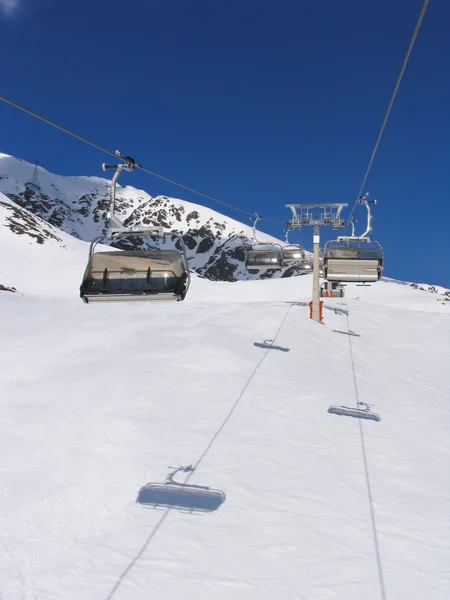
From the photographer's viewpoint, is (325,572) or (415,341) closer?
(325,572)

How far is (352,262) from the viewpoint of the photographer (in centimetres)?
1493

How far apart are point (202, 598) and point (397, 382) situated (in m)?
12.8

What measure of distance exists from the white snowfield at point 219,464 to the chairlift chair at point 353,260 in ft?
11.7

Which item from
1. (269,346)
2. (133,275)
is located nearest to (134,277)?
(133,275)

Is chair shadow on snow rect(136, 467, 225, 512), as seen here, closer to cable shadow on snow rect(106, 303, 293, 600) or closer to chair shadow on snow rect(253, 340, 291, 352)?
cable shadow on snow rect(106, 303, 293, 600)

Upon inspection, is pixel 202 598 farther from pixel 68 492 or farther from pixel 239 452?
pixel 239 452

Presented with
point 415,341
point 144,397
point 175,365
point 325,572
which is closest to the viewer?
point 325,572

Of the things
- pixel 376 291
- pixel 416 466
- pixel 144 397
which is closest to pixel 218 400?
pixel 144 397

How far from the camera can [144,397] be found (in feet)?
41.2

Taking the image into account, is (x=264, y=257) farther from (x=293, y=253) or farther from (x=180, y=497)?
(x=180, y=497)

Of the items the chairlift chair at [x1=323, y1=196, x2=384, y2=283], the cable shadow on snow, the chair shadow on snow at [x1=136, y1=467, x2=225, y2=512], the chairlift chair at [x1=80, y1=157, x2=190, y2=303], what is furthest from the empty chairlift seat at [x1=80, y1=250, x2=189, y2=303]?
the chairlift chair at [x1=323, y1=196, x2=384, y2=283]

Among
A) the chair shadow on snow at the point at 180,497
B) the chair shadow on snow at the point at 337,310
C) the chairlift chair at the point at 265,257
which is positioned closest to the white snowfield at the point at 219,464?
the chair shadow on snow at the point at 180,497

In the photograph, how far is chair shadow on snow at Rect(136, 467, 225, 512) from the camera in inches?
307

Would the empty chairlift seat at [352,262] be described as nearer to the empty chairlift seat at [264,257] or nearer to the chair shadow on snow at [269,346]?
the empty chairlift seat at [264,257]
